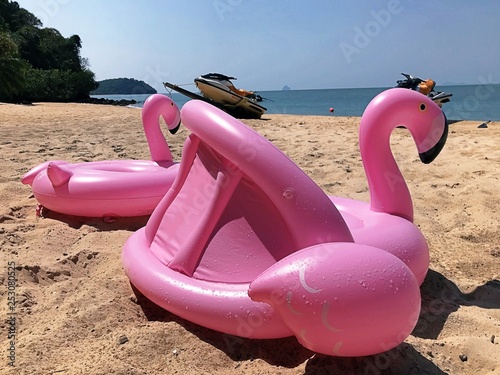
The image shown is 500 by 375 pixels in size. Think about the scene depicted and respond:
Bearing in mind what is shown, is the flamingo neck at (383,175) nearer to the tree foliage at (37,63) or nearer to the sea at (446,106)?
the sea at (446,106)

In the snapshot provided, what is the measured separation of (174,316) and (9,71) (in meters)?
22.9

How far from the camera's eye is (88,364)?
1.92 meters

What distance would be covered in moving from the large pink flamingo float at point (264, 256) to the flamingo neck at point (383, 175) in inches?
7.5

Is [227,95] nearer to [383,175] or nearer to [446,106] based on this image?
[383,175]

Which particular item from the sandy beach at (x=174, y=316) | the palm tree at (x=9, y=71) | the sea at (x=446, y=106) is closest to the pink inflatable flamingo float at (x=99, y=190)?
the sandy beach at (x=174, y=316)

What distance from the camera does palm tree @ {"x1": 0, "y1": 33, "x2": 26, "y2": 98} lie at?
2114 cm

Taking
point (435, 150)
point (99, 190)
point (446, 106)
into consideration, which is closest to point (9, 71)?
point (99, 190)

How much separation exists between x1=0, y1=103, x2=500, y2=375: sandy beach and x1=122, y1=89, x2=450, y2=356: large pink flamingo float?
0.15m

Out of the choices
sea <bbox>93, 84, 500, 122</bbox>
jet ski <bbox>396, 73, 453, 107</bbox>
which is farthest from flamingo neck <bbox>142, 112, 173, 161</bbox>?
jet ski <bbox>396, 73, 453, 107</bbox>

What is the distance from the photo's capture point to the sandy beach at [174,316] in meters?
1.96

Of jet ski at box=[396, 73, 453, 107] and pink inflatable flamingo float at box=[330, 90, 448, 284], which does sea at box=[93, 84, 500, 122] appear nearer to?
jet ski at box=[396, 73, 453, 107]

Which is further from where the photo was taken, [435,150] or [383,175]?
[383,175]

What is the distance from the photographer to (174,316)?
2.36m

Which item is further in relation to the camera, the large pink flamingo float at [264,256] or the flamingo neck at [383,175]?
the flamingo neck at [383,175]
